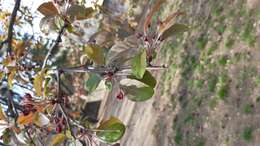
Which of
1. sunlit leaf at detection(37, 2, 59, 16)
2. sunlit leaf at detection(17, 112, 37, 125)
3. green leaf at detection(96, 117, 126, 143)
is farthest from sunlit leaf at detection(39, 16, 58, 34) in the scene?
green leaf at detection(96, 117, 126, 143)

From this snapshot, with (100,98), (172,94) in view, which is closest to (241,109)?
(172,94)

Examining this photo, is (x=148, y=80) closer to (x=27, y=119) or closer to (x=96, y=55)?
(x=96, y=55)

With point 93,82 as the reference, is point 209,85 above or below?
below

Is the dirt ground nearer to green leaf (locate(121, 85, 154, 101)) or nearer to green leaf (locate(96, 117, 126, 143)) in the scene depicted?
green leaf (locate(121, 85, 154, 101))

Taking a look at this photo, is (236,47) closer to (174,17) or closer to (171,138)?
(171,138)

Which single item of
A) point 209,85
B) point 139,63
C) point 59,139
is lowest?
point 209,85

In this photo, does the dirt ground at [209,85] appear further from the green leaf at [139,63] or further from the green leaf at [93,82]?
the green leaf at [139,63]

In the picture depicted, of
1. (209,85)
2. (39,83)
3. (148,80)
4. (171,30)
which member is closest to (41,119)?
(39,83)
